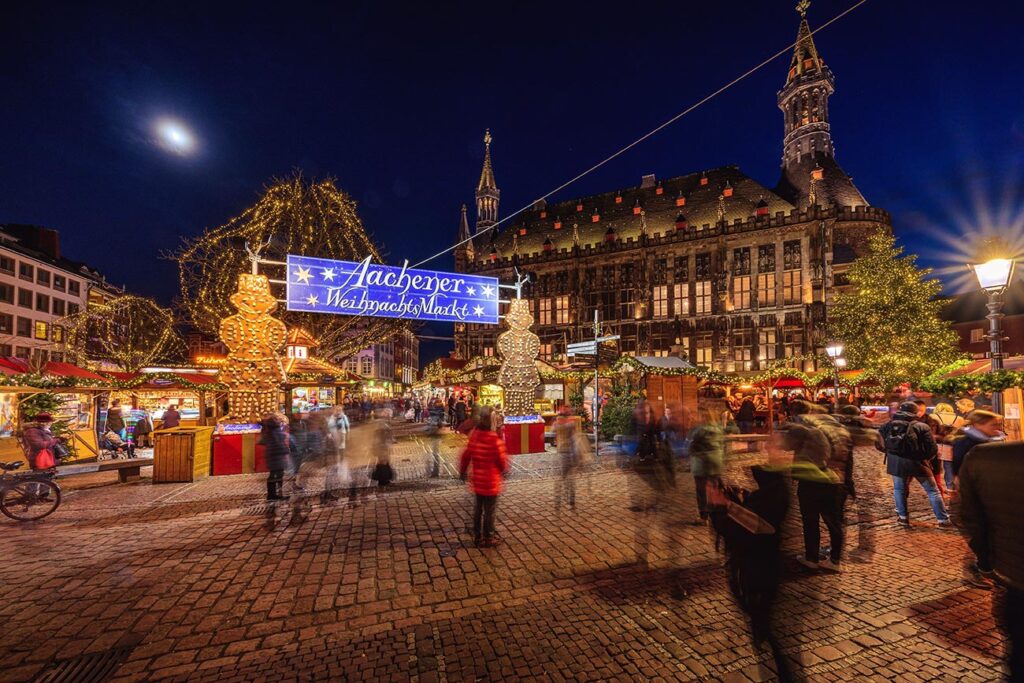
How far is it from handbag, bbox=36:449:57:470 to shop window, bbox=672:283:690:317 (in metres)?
38.2

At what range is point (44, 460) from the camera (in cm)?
819

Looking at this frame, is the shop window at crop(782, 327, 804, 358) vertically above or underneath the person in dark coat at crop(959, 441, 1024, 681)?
above

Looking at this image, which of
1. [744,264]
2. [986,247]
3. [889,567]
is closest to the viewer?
[889,567]

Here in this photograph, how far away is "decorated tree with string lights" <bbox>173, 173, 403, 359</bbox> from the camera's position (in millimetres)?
19797

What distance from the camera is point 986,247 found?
8.37 meters

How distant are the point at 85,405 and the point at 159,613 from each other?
48.5ft

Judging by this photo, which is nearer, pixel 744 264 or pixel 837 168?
pixel 744 264

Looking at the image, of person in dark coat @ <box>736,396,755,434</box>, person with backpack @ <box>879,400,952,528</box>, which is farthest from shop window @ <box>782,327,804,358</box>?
person with backpack @ <box>879,400,952,528</box>

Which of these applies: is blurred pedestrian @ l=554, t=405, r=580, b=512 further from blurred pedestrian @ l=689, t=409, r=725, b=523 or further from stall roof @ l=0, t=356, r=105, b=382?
stall roof @ l=0, t=356, r=105, b=382

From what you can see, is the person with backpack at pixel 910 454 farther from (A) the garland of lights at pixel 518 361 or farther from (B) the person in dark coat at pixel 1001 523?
(A) the garland of lights at pixel 518 361

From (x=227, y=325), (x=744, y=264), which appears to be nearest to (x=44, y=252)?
(x=227, y=325)

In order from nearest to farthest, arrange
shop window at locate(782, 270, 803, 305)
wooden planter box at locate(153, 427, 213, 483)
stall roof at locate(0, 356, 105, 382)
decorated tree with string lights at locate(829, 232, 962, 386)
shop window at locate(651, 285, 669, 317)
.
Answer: wooden planter box at locate(153, 427, 213, 483)
stall roof at locate(0, 356, 105, 382)
decorated tree with string lights at locate(829, 232, 962, 386)
shop window at locate(782, 270, 803, 305)
shop window at locate(651, 285, 669, 317)

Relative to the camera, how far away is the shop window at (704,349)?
122ft

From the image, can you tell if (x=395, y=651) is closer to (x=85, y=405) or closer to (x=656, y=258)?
(x=85, y=405)
